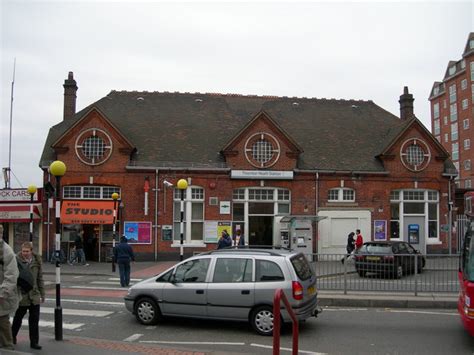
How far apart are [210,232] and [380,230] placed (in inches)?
367

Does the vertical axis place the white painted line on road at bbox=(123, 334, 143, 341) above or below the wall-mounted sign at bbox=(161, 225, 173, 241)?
below

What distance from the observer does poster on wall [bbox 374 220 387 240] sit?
1059 inches

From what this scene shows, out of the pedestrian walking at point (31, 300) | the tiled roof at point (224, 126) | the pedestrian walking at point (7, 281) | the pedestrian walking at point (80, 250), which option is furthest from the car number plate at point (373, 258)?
the pedestrian walking at point (80, 250)

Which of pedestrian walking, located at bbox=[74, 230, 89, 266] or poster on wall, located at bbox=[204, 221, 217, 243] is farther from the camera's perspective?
poster on wall, located at bbox=[204, 221, 217, 243]

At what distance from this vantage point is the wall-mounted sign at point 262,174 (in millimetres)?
26109

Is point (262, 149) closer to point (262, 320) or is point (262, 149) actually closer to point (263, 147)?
point (263, 147)

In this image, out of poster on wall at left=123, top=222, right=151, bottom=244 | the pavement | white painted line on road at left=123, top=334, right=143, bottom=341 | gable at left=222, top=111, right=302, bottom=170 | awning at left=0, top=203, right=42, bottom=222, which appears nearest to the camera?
the pavement

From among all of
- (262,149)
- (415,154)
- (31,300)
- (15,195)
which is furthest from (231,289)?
(415,154)

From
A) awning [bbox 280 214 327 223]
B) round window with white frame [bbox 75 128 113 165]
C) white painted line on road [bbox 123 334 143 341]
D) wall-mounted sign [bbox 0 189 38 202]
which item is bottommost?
white painted line on road [bbox 123 334 143 341]

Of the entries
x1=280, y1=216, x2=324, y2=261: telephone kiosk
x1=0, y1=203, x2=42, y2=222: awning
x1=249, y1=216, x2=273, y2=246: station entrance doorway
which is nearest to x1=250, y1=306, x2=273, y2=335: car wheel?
x1=280, y1=216, x2=324, y2=261: telephone kiosk

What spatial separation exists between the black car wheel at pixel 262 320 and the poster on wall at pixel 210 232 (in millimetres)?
16359

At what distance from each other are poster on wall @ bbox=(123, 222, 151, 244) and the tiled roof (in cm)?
316

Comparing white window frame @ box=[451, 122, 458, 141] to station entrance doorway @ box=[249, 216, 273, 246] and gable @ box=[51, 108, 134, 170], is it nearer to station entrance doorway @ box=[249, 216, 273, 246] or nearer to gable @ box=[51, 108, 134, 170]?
station entrance doorway @ box=[249, 216, 273, 246]

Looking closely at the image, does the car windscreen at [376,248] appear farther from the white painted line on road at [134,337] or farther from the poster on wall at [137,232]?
the poster on wall at [137,232]
